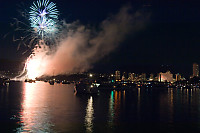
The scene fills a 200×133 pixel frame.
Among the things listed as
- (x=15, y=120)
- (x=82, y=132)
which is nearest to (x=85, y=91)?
(x=15, y=120)

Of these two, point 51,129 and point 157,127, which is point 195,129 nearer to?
point 157,127

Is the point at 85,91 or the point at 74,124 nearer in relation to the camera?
the point at 74,124

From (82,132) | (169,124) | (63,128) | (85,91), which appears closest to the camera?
(82,132)

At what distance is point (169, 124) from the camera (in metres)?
16.9

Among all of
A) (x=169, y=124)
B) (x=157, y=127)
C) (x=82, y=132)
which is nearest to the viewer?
(x=82, y=132)

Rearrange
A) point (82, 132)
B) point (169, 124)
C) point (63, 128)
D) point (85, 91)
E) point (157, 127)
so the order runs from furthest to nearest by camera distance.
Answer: point (85, 91) → point (169, 124) → point (157, 127) → point (63, 128) → point (82, 132)

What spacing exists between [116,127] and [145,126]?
2095 mm

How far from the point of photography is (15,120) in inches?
679

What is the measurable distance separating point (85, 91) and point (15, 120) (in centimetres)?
3458

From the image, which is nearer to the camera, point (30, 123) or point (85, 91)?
point (30, 123)

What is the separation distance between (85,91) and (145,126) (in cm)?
3611

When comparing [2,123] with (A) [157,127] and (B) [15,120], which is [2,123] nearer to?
(B) [15,120]

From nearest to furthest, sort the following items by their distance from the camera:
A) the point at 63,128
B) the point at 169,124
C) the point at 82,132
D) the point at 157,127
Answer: the point at 82,132 < the point at 63,128 < the point at 157,127 < the point at 169,124

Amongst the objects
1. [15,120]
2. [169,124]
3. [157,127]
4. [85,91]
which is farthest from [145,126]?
[85,91]
